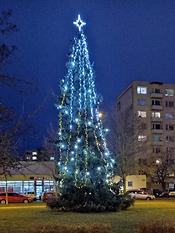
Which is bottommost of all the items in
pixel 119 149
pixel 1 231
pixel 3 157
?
pixel 1 231

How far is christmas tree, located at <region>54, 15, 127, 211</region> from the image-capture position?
2934 centimetres

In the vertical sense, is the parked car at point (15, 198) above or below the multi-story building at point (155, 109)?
below

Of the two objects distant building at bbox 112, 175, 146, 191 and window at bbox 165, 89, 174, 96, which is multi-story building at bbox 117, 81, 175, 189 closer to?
window at bbox 165, 89, 174, 96

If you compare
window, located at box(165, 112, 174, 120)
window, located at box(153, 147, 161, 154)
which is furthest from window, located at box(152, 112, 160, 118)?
window, located at box(153, 147, 161, 154)

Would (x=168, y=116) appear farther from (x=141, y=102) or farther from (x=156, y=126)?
(x=141, y=102)

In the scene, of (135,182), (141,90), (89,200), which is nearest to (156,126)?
(141,90)

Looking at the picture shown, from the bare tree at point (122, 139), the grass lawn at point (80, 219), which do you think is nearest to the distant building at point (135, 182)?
the bare tree at point (122, 139)

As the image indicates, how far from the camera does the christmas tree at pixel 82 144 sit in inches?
1155

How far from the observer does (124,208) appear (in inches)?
1214

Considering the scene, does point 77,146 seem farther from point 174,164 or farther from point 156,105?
point 156,105

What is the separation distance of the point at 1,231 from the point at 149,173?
74.9 meters

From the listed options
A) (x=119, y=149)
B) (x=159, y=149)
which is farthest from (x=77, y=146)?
(x=159, y=149)

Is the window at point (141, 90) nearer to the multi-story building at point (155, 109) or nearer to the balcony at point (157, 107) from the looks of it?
the multi-story building at point (155, 109)

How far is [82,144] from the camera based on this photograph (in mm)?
29875
